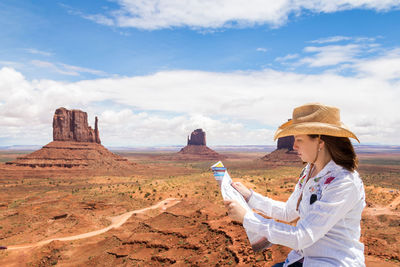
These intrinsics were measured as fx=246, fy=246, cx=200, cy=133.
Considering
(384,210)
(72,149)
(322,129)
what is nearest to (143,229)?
(322,129)

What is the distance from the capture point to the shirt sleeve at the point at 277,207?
2.92 m

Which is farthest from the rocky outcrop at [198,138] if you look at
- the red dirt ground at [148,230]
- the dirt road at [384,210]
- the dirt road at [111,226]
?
the dirt road at [384,210]

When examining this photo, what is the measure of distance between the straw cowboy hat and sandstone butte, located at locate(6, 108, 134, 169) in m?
77.9

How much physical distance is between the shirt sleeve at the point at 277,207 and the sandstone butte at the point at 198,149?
157 metres

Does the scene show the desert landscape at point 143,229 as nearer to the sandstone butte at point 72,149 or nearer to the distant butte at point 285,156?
the sandstone butte at point 72,149

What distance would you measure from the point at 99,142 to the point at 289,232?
99454 millimetres

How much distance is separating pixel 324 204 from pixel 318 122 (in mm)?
789

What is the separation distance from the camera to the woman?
6.68 feet

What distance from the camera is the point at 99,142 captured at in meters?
93.6

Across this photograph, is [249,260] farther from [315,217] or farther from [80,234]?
[80,234]

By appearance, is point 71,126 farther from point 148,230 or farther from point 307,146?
point 307,146

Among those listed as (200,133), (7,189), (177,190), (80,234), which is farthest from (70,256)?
(200,133)

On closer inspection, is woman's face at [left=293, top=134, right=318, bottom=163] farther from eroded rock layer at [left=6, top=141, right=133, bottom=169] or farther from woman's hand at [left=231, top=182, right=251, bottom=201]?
eroded rock layer at [left=6, top=141, right=133, bottom=169]

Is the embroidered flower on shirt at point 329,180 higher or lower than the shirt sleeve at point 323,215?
higher
